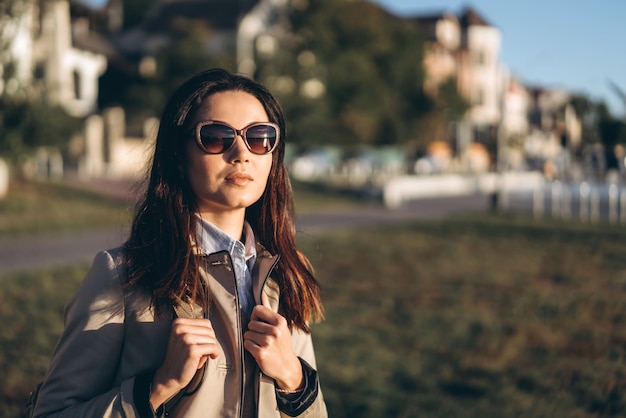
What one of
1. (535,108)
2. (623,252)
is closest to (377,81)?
(623,252)

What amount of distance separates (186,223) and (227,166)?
179mm

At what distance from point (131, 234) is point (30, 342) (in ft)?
20.3

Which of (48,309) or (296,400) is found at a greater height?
Answer: (296,400)

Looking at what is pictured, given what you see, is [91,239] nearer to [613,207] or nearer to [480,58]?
[613,207]

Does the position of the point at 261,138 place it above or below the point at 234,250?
above

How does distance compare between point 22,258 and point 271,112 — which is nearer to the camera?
point 271,112

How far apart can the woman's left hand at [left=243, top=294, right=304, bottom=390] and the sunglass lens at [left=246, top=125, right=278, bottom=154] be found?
417 millimetres

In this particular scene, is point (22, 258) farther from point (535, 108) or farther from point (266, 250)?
point (535, 108)

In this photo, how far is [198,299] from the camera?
84.1 inches

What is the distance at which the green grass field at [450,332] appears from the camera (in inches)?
264

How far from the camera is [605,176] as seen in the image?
3106 cm

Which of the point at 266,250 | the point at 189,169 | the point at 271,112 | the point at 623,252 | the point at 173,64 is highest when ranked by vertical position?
the point at 173,64

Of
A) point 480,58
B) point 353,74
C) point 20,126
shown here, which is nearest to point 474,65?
point 480,58

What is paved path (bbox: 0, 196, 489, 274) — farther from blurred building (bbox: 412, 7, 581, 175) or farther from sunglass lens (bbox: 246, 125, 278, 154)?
blurred building (bbox: 412, 7, 581, 175)
